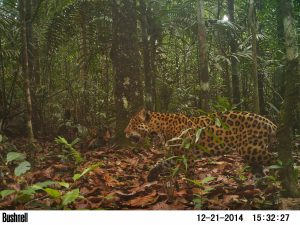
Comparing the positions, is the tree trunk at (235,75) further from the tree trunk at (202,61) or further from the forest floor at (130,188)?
the forest floor at (130,188)

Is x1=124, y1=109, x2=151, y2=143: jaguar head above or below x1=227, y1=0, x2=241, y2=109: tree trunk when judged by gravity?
below

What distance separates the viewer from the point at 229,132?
15.6 feet

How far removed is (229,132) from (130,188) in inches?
61.2

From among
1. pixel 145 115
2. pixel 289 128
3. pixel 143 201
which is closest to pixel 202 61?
pixel 145 115

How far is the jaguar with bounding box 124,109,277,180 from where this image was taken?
4602mm

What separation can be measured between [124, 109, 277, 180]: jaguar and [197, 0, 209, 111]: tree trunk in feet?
2.05

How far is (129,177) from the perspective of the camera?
422 cm

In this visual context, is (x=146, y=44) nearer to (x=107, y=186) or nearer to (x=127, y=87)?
(x=127, y=87)

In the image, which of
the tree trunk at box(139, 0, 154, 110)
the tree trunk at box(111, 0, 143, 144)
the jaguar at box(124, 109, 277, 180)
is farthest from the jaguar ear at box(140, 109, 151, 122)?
the tree trunk at box(139, 0, 154, 110)

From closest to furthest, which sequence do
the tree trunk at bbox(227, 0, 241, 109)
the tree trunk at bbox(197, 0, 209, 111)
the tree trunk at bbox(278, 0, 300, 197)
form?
the tree trunk at bbox(278, 0, 300, 197)
the tree trunk at bbox(197, 0, 209, 111)
the tree trunk at bbox(227, 0, 241, 109)

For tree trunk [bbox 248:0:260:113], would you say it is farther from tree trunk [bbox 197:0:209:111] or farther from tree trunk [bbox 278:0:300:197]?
tree trunk [bbox 278:0:300:197]

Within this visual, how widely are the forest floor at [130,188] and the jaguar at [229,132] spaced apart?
0.55ft
